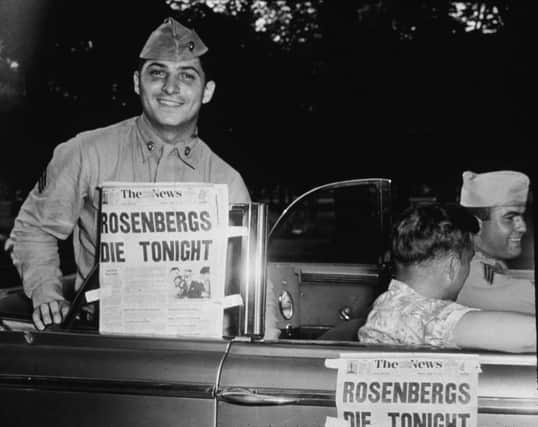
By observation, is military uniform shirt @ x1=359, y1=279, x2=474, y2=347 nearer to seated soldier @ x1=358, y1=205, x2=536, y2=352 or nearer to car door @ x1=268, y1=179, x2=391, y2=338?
seated soldier @ x1=358, y1=205, x2=536, y2=352

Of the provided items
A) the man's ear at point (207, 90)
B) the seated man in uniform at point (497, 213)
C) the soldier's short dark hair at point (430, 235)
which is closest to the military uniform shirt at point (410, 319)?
the soldier's short dark hair at point (430, 235)

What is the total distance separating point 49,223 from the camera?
264 cm

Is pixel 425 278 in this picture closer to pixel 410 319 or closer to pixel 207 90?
pixel 410 319

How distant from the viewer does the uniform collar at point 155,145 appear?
292 centimetres

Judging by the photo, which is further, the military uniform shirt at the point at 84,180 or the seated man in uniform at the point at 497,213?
the seated man in uniform at the point at 497,213

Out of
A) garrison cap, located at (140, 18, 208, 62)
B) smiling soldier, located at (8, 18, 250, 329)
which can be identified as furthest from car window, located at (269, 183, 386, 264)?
garrison cap, located at (140, 18, 208, 62)

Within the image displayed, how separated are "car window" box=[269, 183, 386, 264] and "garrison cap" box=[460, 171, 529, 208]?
44 centimetres

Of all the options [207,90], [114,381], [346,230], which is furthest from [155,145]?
[346,230]

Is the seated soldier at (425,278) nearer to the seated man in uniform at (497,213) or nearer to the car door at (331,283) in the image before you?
the car door at (331,283)

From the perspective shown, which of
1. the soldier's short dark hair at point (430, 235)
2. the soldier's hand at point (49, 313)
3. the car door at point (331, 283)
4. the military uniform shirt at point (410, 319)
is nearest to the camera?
the military uniform shirt at point (410, 319)

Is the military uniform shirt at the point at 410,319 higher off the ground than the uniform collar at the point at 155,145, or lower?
lower

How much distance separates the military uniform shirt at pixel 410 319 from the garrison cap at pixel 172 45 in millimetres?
1256

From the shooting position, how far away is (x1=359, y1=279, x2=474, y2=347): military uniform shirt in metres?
2.08

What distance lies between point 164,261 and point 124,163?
86 cm
